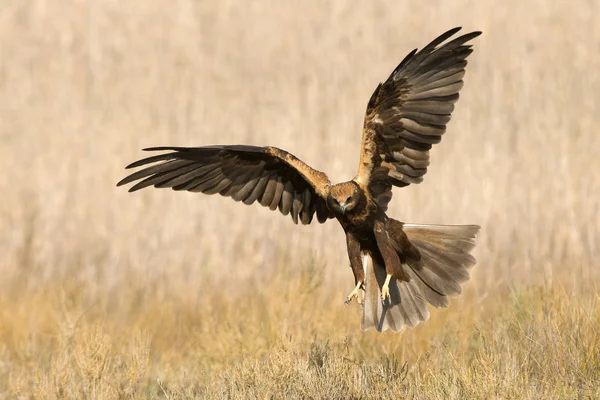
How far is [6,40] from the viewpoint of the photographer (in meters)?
15.7

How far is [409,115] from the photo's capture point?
750 cm

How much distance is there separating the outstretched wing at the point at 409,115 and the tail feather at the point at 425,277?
0.41 m

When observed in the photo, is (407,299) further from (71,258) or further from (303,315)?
(71,258)

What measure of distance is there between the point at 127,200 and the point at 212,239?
1298 mm

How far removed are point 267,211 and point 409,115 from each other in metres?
4.71

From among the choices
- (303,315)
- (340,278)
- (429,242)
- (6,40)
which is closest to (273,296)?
(303,315)

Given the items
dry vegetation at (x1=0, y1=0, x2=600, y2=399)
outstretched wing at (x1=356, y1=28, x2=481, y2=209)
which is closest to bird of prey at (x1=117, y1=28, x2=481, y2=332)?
outstretched wing at (x1=356, y1=28, x2=481, y2=209)

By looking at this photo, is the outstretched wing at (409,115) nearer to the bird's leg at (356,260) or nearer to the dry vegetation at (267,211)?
the bird's leg at (356,260)

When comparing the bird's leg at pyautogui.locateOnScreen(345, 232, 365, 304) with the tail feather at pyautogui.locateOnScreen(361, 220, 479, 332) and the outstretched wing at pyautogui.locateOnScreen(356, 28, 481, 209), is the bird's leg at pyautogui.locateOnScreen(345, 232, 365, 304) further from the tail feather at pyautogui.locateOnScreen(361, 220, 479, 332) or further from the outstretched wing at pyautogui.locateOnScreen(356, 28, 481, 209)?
the outstretched wing at pyautogui.locateOnScreen(356, 28, 481, 209)

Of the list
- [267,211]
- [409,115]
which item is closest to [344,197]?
[409,115]

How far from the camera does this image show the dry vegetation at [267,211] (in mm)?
7211

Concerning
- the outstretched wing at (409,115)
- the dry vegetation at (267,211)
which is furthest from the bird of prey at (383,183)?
the dry vegetation at (267,211)

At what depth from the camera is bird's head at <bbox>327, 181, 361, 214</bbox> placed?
7.08 meters

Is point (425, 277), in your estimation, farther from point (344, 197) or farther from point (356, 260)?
point (344, 197)
